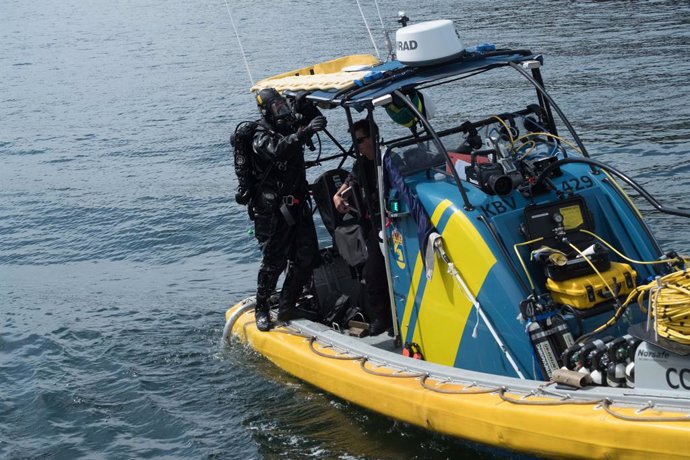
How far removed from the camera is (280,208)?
26.5 ft

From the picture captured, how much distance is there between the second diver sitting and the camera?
742 cm

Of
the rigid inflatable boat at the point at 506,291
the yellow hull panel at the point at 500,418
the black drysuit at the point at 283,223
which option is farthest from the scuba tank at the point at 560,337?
the black drysuit at the point at 283,223

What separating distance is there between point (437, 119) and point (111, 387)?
369 inches

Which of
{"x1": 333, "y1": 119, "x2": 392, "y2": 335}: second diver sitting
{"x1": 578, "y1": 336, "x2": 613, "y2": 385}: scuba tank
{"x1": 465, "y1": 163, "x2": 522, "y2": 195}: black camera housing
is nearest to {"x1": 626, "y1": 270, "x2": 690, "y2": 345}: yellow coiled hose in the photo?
{"x1": 578, "y1": 336, "x2": 613, "y2": 385}: scuba tank

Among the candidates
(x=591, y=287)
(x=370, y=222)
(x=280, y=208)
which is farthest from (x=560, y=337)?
(x=280, y=208)

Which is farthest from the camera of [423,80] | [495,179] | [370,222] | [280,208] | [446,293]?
[280,208]

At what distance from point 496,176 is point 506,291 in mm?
745

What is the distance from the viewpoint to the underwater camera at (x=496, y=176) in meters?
6.35

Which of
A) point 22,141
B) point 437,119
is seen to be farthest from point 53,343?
point 22,141

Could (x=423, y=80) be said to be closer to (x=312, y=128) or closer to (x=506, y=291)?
(x=312, y=128)

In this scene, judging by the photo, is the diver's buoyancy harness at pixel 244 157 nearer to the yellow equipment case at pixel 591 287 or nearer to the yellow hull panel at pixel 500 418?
the yellow hull panel at pixel 500 418

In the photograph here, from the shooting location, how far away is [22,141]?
774 inches

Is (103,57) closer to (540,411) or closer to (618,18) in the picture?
(618,18)

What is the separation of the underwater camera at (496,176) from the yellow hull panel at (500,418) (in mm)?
1309
